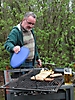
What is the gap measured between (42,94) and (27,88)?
26cm

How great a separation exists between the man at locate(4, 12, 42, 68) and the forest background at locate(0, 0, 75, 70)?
6.78ft

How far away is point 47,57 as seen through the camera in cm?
562

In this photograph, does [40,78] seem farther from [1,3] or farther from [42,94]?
[1,3]

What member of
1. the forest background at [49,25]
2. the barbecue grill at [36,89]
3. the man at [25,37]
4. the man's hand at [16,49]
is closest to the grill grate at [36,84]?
the barbecue grill at [36,89]

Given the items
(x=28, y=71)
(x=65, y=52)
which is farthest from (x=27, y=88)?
(x=65, y=52)

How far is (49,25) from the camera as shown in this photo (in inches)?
219

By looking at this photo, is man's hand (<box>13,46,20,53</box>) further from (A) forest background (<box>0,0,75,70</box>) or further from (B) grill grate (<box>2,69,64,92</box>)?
(A) forest background (<box>0,0,75,70</box>)

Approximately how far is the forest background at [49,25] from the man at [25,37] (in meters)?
2.07

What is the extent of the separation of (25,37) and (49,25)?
2309 mm

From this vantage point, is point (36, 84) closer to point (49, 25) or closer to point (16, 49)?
point (16, 49)

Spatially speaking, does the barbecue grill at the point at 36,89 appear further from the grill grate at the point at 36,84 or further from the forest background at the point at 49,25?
the forest background at the point at 49,25

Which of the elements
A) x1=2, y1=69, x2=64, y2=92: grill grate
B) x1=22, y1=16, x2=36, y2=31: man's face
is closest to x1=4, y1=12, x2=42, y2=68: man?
x1=22, y1=16, x2=36, y2=31: man's face

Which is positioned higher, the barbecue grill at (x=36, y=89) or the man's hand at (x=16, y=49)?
the man's hand at (x=16, y=49)

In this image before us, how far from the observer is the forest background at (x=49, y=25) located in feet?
18.2
